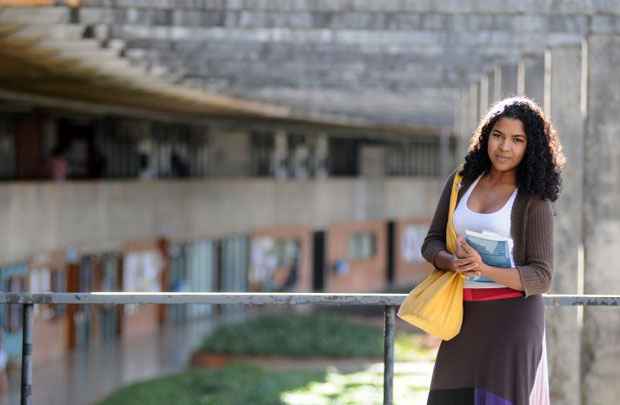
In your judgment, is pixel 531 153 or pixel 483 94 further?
pixel 483 94

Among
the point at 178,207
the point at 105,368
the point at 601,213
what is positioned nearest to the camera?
the point at 601,213

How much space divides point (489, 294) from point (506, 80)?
11.1 m

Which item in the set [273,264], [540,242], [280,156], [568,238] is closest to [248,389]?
[568,238]

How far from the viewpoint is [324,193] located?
1523 inches

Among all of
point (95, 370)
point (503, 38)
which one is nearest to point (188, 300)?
point (503, 38)

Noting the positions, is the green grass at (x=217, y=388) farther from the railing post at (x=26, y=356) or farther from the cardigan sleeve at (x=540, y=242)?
the cardigan sleeve at (x=540, y=242)

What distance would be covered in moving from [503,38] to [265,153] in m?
25.9

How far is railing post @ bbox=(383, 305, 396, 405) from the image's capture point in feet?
15.7

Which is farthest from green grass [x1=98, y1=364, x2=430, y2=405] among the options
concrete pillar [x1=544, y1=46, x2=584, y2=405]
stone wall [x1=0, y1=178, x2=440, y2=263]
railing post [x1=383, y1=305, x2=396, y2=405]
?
railing post [x1=383, y1=305, x2=396, y2=405]

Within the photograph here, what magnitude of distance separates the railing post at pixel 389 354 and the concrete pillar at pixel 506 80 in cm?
1036

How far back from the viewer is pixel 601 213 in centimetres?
1182

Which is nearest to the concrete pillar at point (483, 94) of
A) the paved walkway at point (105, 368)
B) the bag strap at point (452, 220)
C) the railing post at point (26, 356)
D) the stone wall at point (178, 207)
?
the paved walkway at point (105, 368)

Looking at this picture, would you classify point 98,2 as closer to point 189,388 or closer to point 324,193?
point 189,388

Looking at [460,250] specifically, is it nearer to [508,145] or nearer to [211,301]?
[508,145]
